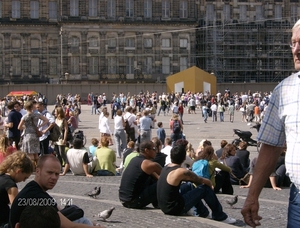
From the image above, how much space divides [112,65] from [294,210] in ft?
193

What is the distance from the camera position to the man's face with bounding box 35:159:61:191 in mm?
6371

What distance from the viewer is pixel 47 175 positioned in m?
6.39

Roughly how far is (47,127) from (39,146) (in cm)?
62

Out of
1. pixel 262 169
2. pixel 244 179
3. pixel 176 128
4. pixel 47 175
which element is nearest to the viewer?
pixel 262 169

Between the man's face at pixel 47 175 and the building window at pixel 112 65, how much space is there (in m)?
56.5

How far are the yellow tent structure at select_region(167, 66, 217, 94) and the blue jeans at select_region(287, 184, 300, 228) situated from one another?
160 ft

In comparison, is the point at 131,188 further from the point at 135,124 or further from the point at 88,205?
the point at 135,124

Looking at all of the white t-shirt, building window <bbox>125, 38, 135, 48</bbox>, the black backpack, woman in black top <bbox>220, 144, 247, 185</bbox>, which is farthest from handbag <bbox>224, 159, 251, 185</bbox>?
building window <bbox>125, 38, 135, 48</bbox>

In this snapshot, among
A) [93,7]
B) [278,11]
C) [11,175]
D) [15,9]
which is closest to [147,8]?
[93,7]

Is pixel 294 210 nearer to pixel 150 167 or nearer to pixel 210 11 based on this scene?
pixel 150 167

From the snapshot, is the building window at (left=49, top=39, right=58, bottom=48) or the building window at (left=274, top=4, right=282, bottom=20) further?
the building window at (left=274, top=4, right=282, bottom=20)

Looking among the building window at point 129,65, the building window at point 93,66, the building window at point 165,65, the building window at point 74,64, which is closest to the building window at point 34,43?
the building window at point 74,64

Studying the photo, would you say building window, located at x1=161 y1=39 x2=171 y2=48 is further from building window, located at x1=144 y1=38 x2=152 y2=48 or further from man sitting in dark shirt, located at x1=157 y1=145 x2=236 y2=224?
man sitting in dark shirt, located at x1=157 y1=145 x2=236 y2=224

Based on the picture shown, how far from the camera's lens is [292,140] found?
438 cm
